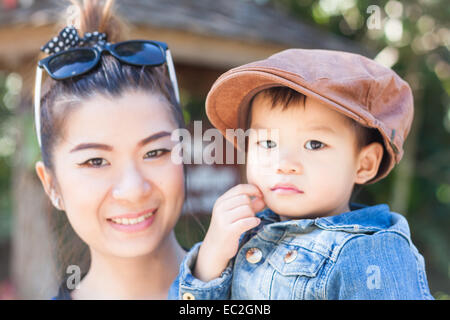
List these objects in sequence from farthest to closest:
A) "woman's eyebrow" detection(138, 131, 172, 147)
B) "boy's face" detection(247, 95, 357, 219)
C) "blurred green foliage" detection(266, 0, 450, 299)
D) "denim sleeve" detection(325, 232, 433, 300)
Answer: "blurred green foliage" detection(266, 0, 450, 299) < "woman's eyebrow" detection(138, 131, 172, 147) < "boy's face" detection(247, 95, 357, 219) < "denim sleeve" detection(325, 232, 433, 300)

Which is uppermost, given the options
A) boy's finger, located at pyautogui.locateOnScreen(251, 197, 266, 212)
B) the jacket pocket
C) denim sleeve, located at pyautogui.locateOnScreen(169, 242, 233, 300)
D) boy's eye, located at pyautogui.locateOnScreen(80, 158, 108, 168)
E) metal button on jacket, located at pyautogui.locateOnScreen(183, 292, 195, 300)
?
boy's eye, located at pyautogui.locateOnScreen(80, 158, 108, 168)

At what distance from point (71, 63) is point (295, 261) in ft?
3.01

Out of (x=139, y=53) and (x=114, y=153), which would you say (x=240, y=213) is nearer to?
(x=114, y=153)

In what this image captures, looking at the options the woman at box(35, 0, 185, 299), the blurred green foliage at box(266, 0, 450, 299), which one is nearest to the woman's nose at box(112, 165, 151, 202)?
the woman at box(35, 0, 185, 299)

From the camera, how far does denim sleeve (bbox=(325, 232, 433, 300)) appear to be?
110 cm

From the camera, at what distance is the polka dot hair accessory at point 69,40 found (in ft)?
5.13

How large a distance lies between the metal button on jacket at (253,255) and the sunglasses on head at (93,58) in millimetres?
674

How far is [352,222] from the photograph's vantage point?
1236 millimetres

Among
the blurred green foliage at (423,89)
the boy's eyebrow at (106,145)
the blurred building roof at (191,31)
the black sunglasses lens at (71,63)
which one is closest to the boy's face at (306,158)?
the boy's eyebrow at (106,145)

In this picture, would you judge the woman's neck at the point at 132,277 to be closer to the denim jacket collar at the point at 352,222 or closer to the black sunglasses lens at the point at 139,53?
the denim jacket collar at the point at 352,222

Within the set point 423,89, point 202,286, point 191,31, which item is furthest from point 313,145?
point 423,89

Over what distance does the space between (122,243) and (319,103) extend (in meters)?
0.73

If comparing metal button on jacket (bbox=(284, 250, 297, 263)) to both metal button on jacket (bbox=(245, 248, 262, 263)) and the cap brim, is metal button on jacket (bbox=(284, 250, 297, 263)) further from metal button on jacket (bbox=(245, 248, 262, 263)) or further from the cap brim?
the cap brim
